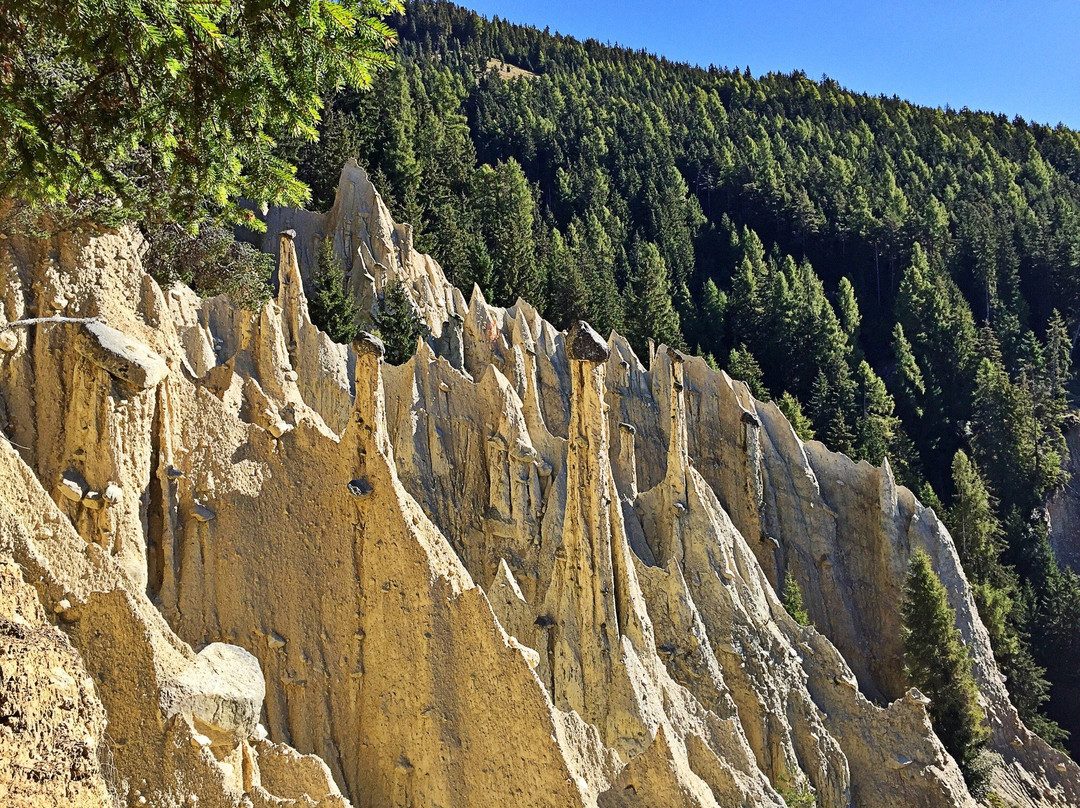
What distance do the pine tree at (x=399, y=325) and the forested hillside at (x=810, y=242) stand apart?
11907mm

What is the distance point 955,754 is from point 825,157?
284 ft

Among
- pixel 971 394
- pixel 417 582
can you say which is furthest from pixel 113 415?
pixel 971 394

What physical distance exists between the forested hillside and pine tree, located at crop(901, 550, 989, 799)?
8.65m

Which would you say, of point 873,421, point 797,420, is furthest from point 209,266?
point 873,421

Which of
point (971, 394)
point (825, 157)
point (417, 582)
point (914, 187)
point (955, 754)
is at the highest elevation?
point (825, 157)

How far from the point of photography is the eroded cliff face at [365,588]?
8.86 meters

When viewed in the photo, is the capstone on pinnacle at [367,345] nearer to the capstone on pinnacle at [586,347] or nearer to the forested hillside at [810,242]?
the capstone on pinnacle at [586,347]

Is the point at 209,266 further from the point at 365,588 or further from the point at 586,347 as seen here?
the point at 365,588

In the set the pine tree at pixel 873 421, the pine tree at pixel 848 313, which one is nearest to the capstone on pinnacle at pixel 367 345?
the pine tree at pixel 873 421

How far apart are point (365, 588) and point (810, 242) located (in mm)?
80540

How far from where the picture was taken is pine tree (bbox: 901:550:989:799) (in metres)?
26.6

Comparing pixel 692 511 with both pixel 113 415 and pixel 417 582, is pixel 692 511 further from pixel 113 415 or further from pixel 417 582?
pixel 113 415

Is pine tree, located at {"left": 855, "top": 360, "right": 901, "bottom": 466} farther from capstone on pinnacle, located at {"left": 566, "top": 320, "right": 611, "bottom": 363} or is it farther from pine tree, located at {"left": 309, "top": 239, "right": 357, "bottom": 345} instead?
capstone on pinnacle, located at {"left": 566, "top": 320, "right": 611, "bottom": 363}

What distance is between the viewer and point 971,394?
5981 cm
